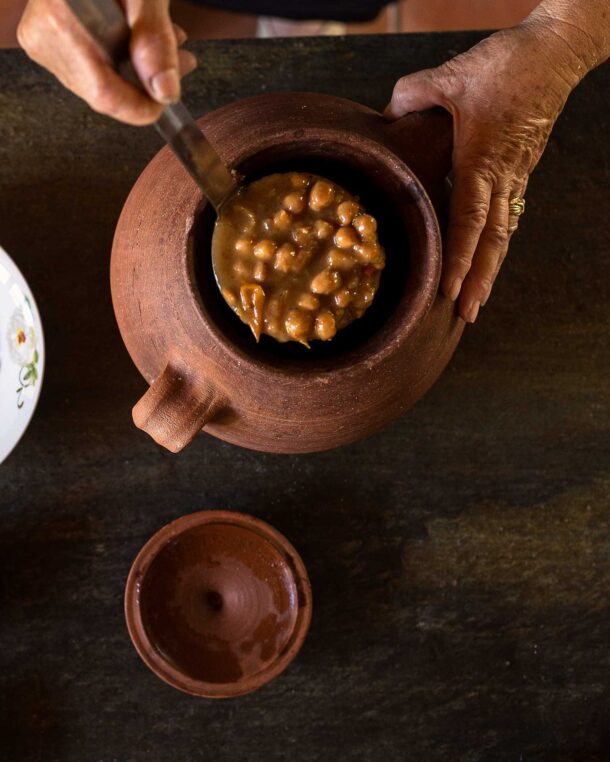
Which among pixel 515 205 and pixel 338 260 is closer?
pixel 338 260

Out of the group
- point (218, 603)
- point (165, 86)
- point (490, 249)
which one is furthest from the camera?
point (218, 603)

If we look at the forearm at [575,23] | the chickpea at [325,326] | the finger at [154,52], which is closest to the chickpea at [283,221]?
the chickpea at [325,326]

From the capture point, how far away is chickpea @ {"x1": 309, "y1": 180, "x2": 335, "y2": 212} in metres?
0.83

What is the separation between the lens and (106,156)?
1.15 m

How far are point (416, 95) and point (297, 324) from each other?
35 centimetres

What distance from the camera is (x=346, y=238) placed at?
828 millimetres

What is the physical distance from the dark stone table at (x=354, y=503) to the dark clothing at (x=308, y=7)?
16 centimetres

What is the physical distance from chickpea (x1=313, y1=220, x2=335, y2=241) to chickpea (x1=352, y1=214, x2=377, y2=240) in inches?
1.1

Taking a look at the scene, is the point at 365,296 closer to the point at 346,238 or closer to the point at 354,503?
the point at 346,238

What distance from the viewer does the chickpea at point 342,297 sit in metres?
0.84

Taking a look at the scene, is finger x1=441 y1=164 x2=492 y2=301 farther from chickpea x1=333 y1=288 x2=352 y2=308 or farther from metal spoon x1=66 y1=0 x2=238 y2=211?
metal spoon x1=66 y1=0 x2=238 y2=211

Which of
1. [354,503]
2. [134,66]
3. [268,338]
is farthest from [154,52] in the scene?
[354,503]

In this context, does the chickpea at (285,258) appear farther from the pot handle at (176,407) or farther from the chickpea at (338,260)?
the pot handle at (176,407)

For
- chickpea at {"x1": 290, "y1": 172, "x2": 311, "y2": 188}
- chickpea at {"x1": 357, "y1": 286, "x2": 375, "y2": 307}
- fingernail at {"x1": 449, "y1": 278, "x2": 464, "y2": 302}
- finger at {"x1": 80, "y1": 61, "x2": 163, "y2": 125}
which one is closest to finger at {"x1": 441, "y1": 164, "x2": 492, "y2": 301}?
fingernail at {"x1": 449, "y1": 278, "x2": 464, "y2": 302}
